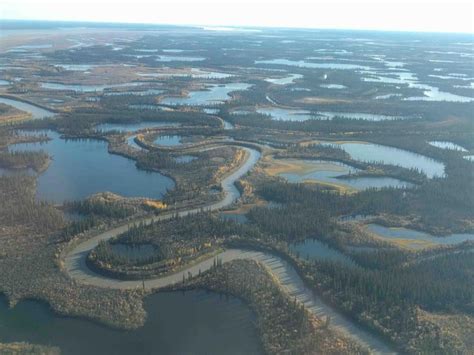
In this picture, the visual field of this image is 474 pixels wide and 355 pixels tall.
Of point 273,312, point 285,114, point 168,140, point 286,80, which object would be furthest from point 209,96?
point 273,312

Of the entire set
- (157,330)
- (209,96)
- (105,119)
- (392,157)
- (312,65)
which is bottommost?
(157,330)

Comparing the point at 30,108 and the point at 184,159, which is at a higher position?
the point at 30,108

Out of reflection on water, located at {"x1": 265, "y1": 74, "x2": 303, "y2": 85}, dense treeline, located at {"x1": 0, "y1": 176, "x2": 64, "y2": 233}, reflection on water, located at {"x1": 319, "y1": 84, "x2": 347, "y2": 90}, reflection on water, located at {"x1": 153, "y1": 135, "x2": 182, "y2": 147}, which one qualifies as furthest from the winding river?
reflection on water, located at {"x1": 265, "y1": 74, "x2": 303, "y2": 85}

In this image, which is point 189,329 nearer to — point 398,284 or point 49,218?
point 398,284

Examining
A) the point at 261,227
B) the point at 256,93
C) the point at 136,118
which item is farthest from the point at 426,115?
the point at 261,227

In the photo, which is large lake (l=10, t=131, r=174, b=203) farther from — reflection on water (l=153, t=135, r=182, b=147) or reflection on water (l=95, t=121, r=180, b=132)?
reflection on water (l=95, t=121, r=180, b=132)

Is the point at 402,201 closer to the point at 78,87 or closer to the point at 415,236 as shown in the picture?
the point at 415,236
